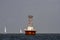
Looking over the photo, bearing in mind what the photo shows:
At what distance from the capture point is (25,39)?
13.1m

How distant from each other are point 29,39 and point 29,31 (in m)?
0.38

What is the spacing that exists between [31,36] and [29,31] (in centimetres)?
77

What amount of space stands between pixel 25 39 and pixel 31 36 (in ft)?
2.66

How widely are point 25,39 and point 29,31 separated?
43 centimetres

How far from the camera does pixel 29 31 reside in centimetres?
1312

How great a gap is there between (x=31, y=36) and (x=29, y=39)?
2.58 feet

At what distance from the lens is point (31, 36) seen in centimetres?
1384

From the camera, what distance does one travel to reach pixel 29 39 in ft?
42.9

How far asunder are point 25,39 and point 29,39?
0.63ft
